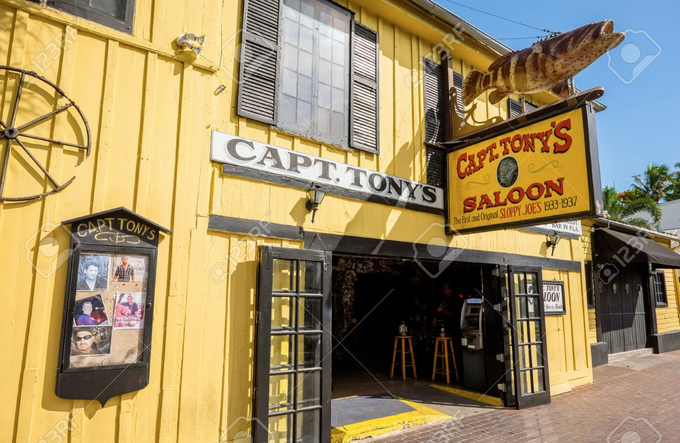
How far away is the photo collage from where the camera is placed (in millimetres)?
3551

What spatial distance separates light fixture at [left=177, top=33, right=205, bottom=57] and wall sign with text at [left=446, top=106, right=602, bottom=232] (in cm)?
402

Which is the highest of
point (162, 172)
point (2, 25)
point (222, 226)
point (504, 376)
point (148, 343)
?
point (2, 25)

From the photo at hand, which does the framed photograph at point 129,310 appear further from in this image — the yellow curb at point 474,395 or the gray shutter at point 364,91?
the yellow curb at point 474,395

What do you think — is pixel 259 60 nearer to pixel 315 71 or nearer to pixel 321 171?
pixel 315 71

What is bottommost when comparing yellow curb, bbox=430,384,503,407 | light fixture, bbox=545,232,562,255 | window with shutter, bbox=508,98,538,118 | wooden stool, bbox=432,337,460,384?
yellow curb, bbox=430,384,503,407

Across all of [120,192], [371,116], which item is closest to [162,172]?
[120,192]

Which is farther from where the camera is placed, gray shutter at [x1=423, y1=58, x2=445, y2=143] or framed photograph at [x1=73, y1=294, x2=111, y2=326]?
gray shutter at [x1=423, y1=58, x2=445, y2=143]

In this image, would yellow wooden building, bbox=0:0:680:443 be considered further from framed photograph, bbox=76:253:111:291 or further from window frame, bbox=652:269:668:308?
window frame, bbox=652:269:668:308

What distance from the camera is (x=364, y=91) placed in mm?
6012

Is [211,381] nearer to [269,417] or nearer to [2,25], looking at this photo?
[269,417]

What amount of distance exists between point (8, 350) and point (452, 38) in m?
7.24

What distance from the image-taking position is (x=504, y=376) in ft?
22.6

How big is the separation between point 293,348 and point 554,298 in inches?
240

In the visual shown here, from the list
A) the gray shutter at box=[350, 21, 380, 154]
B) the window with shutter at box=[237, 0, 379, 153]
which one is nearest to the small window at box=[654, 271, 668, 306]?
the gray shutter at box=[350, 21, 380, 154]
